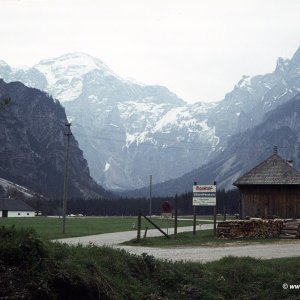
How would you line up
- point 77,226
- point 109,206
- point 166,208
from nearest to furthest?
point 166,208, point 77,226, point 109,206

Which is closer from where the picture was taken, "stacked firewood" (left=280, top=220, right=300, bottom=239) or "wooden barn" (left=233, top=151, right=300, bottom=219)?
"stacked firewood" (left=280, top=220, right=300, bottom=239)

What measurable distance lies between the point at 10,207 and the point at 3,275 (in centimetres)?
15798

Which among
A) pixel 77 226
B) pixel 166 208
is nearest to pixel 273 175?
pixel 166 208

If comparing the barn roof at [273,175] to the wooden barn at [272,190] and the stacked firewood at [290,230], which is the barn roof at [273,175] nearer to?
the wooden barn at [272,190]

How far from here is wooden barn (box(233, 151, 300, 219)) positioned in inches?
1935

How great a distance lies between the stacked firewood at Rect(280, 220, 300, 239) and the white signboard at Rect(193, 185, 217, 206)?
5.11 m

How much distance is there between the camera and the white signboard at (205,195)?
124 ft

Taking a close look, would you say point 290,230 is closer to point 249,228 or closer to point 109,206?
point 249,228

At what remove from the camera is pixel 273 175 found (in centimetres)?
4966

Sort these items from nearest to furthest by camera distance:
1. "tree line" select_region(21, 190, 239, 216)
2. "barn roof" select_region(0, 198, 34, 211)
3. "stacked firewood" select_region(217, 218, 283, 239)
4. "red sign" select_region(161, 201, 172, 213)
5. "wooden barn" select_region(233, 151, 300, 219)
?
"red sign" select_region(161, 201, 172, 213)
"stacked firewood" select_region(217, 218, 283, 239)
"wooden barn" select_region(233, 151, 300, 219)
"barn roof" select_region(0, 198, 34, 211)
"tree line" select_region(21, 190, 239, 216)

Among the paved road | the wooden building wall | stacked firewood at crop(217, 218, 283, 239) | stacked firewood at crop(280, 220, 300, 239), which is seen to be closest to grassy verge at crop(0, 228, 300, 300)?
the paved road

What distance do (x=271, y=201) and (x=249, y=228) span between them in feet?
44.1

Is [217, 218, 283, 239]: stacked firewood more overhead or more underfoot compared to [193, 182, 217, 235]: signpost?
more underfoot

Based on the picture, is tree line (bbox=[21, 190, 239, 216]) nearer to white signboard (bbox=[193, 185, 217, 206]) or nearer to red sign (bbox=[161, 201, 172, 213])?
white signboard (bbox=[193, 185, 217, 206])
